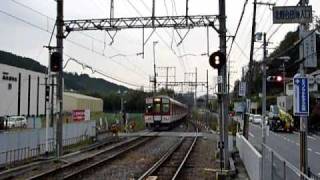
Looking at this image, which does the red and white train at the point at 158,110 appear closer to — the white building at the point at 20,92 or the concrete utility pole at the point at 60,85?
the white building at the point at 20,92

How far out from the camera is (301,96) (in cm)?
1096

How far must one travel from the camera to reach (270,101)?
9769 centimetres

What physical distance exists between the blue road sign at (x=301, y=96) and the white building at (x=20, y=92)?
54595mm

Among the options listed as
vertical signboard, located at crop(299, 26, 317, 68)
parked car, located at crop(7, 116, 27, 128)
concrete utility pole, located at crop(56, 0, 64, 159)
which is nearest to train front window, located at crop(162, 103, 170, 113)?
parked car, located at crop(7, 116, 27, 128)

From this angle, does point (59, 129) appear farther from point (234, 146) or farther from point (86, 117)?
point (86, 117)

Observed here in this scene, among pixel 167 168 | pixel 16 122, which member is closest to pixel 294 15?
pixel 167 168

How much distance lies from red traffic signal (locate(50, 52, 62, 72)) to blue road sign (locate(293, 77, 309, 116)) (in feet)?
49.6

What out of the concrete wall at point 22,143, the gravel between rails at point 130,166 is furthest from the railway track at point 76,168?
the concrete wall at point 22,143

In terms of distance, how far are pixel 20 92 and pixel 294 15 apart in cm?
6105

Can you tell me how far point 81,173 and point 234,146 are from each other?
42.2 feet

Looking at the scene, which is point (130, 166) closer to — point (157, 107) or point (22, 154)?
point (22, 154)

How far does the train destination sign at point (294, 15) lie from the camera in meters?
11.3

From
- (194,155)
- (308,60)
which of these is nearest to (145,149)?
(194,155)

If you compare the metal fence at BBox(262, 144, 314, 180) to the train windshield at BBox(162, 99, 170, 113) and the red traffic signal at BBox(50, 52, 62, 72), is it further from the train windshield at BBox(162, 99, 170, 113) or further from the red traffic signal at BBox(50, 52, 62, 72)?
the train windshield at BBox(162, 99, 170, 113)
